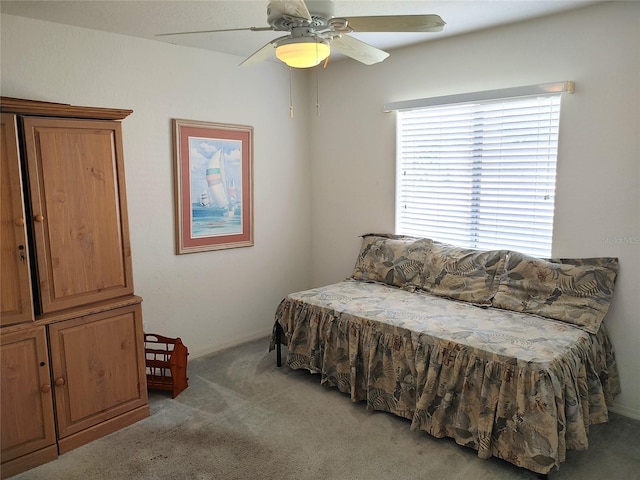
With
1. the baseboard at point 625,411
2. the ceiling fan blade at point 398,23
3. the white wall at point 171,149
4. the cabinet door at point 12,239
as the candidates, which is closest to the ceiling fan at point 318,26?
the ceiling fan blade at point 398,23

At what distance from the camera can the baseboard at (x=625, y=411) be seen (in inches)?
109

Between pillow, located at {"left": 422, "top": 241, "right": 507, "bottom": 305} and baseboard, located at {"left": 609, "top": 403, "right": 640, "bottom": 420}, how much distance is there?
37.3 inches

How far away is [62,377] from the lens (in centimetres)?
246

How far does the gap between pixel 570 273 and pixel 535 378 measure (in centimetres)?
94

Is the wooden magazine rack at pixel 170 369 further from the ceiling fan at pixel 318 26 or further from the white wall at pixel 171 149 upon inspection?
the ceiling fan at pixel 318 26

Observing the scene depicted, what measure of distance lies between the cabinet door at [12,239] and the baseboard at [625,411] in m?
3.34

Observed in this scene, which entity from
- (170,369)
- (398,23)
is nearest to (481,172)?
(398,23)

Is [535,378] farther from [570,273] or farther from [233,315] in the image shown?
[233,315]

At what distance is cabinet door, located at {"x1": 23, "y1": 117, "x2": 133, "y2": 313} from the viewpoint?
2.35 m

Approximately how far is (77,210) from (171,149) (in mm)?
1124

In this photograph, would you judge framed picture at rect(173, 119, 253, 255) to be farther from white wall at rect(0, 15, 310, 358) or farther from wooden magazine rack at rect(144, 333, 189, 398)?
wooden magazine rack at rect(144, 333, 189, 398)

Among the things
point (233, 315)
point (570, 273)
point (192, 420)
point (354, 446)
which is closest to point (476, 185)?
point (570, 273)

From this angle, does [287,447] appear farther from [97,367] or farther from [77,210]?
[77,210]

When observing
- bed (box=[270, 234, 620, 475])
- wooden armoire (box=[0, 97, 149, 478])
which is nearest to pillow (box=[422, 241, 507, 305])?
bed (box=[270, 234, 620, 475])
